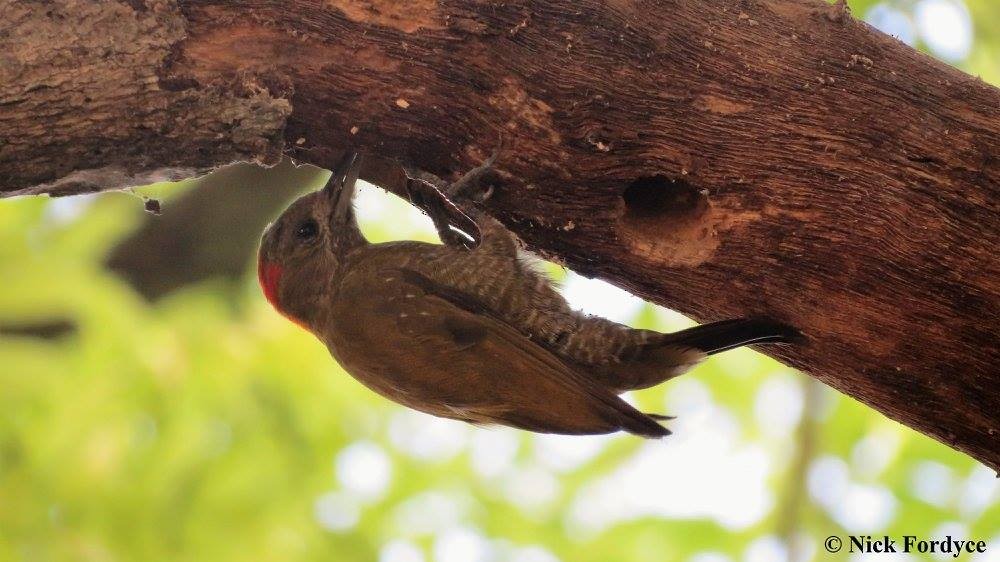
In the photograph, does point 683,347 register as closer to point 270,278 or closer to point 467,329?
point 467,329

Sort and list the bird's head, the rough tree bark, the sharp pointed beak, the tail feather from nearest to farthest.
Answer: the rough tree bark, the tail feather, the sharp pointed beak, the bird's head

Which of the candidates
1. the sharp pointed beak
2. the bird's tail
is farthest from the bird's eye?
the bird's tail

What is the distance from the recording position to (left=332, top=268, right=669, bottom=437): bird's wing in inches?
141

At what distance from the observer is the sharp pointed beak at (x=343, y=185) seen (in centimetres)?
354

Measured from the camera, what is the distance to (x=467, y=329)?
389 centimetres

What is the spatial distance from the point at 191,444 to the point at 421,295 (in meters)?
2.13

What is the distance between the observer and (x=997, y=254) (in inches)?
117

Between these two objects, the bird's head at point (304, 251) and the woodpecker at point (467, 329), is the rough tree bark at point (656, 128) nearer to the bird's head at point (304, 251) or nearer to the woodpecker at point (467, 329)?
the woodpecker at point (467, 329)

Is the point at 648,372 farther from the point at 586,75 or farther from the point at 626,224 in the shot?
the point at 586,75

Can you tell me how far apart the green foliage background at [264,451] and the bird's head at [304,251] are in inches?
45.0

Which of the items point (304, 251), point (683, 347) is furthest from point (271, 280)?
point (683, 347)

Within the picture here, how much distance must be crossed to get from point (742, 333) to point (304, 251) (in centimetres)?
213

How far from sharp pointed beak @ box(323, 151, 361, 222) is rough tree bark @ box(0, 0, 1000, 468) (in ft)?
0.56

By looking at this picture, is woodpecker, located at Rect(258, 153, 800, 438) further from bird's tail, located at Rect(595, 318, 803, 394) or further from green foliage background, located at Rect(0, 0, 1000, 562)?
green foliage background, located at Rect(0, 0, 1000, 562)
